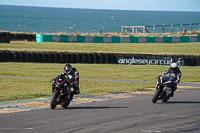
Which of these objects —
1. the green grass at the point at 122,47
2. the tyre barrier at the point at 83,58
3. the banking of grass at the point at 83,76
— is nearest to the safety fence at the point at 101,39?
the green grass at the point at 122,47

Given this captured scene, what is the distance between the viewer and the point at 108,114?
10.3 meters

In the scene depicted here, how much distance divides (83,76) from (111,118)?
13.3m

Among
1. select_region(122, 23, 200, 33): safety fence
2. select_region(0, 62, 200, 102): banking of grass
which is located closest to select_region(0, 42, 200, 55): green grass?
select_region(0, 62, 200, 102): banking of grass

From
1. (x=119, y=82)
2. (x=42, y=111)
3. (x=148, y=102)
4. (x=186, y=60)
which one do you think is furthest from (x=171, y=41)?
(x=42, y=111)

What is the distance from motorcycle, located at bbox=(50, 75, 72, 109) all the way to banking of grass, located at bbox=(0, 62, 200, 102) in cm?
304

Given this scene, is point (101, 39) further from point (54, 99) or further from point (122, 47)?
point (54, 99)

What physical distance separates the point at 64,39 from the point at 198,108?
32215mm

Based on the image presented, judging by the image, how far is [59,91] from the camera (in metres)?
11.2

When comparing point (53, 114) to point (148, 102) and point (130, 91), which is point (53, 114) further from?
point (130, 91)

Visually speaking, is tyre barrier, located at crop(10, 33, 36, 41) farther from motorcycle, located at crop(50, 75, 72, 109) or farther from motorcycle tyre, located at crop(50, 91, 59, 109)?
motorcycle tyre, located at crop(50, 91, 59, 109)

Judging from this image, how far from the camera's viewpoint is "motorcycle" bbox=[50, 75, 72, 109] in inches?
434

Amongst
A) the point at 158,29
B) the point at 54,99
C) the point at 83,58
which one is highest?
the point at 158,29

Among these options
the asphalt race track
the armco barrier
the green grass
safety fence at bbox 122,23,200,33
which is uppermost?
safety fence at bbox 122,23,200,33
